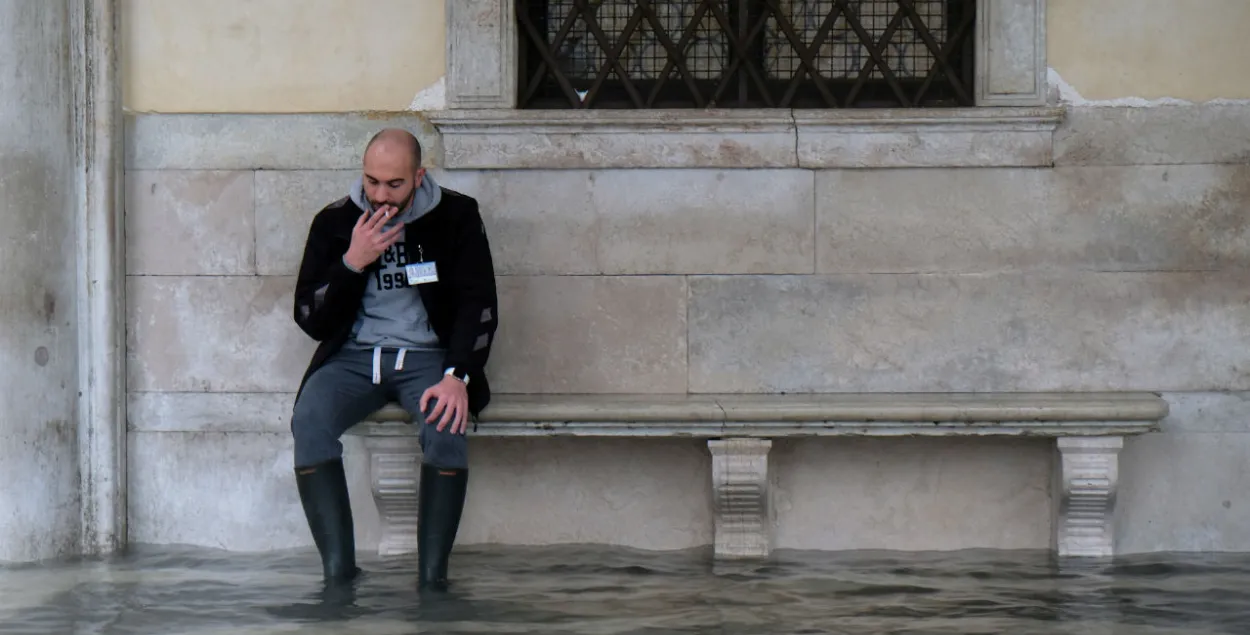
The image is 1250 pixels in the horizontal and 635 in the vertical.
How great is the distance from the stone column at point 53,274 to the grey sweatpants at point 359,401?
106 centimetres

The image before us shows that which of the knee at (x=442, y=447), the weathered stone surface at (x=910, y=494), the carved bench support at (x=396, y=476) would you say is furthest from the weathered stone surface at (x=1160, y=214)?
the carved bench support at (x=396, y=476)

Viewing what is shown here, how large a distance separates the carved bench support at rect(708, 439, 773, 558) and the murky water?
5.2 inches

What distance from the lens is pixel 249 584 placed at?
537cm

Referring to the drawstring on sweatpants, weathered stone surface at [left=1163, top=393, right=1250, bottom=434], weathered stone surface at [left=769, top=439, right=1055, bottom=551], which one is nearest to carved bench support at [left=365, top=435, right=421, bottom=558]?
Result: the drawstring on sweatpants

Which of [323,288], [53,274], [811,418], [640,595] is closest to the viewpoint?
[640,595]

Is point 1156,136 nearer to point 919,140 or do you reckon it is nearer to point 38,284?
point 919,140

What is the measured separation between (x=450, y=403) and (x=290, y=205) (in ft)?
4.13

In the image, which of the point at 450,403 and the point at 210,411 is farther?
the point at 210,411

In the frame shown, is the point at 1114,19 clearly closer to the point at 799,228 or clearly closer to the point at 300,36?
the point at 799,228

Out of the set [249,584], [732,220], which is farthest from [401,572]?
[732,220]

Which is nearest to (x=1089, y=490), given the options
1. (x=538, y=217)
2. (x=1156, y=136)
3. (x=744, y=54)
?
(x=1156, y=136)

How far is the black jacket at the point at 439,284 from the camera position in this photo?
5.31 metres

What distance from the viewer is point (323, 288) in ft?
17.4

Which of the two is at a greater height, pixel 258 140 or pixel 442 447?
pixel 258 140
